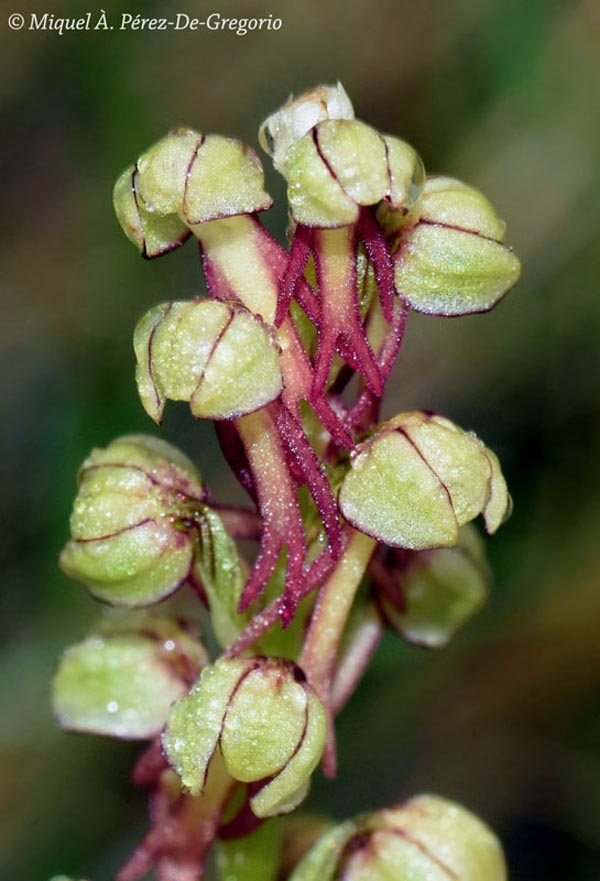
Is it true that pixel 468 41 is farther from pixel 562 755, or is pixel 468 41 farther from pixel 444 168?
pixel 562 755

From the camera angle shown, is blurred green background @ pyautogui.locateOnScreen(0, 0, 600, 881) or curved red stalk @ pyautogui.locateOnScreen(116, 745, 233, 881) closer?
curved red stalk @ pyautogui.locateOnScreen(116, 745, 233, 881)

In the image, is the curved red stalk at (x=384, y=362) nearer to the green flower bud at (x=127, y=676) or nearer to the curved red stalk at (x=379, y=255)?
the curved red stalk at (x=379, y=255)

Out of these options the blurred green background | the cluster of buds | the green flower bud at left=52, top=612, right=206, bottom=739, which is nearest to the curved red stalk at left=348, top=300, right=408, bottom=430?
the cluster of buds

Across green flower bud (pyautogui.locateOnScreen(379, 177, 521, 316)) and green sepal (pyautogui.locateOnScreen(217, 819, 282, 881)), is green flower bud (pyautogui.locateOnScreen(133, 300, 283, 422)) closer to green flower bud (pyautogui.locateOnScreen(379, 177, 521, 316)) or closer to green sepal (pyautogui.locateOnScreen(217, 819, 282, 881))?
green flower bud (pyautogui.locateOnScreen(379, 177, 521, 316))

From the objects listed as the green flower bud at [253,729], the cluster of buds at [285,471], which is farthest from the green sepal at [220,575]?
the green flower bud at [253,729]

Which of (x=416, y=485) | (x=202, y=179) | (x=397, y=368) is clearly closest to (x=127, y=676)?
(x=416, y=485)

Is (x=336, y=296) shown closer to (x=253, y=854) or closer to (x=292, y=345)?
(x=292, y=345)
